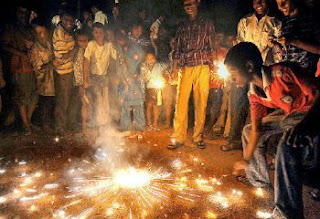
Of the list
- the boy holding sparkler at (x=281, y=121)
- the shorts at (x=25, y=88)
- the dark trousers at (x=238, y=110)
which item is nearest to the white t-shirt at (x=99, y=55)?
the shorts at (x=25, y=88)

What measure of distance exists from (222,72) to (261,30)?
161 cm

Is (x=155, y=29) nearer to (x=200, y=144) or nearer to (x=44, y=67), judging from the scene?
(x=44, y=67)

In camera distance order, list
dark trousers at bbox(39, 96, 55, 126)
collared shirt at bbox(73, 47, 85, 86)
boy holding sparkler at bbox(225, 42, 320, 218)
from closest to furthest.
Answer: boy holding sparkler at bbox(225, 42, 320, 218), collared shirt at bbox(73, 47, 85, 86), dark trousers at bbox(39, 96, 55, 126)

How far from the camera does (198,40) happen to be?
6.49m

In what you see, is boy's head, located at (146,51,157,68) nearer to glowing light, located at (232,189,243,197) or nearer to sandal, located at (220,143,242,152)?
sandal, located at (220,143,242,152)

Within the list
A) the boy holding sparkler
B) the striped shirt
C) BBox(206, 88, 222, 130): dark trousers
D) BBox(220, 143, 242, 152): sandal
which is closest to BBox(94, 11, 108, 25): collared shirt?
the striped shirt

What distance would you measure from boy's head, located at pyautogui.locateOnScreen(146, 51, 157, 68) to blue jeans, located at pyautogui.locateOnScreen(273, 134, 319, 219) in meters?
5.46

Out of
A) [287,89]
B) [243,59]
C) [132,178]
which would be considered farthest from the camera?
[132,178]

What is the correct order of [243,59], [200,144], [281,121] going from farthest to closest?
[200,144] → [243,59] → [281,121]

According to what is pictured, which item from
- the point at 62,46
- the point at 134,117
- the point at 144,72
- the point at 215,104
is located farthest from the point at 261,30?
the point at 62,46

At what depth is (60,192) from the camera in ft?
14.2

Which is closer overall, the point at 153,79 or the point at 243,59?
the point at 243,59

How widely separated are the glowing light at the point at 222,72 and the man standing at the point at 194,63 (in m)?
0.73

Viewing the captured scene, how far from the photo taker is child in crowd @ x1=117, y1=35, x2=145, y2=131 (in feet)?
26.7
